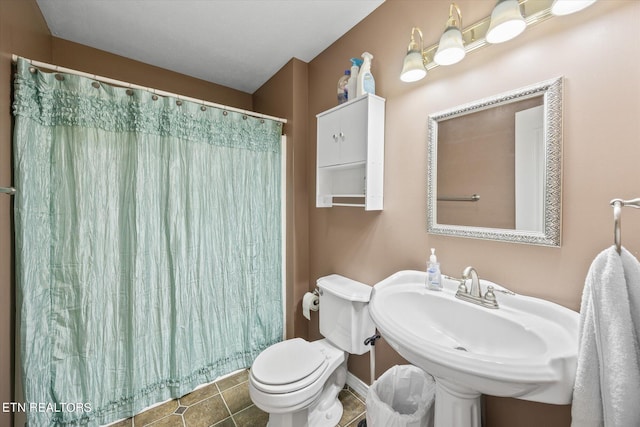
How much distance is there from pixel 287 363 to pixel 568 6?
183 cm

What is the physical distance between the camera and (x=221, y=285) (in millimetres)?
1796

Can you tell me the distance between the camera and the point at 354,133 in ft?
4.73

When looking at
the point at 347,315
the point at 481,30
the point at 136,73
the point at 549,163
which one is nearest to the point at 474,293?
the point at 549,163

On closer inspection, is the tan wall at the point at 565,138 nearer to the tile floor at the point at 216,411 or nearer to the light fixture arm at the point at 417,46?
the light fixture arm at the point at 417,46

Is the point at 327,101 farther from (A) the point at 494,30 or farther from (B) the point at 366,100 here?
(A) the point at 494,30

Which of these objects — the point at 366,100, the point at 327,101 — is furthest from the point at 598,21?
the point at 327,101

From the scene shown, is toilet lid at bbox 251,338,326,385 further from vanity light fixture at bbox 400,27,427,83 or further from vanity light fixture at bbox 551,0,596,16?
vanity light fixture at bbox 551,0,596,16

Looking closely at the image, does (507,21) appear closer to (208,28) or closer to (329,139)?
(329,139)

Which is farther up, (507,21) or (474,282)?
(507,21)

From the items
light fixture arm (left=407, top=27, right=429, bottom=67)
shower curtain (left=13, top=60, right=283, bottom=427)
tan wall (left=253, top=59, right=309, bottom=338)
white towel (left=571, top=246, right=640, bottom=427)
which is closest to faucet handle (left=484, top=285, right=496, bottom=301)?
white towel (left=571, top=246, right=640, bottom=427)

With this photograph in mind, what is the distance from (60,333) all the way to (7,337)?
0.24 m

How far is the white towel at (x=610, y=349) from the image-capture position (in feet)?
1.91

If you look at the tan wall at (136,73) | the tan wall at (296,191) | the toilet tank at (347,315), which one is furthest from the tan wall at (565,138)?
the tan wall at (136,73)

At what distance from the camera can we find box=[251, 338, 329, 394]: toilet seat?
118 cm
